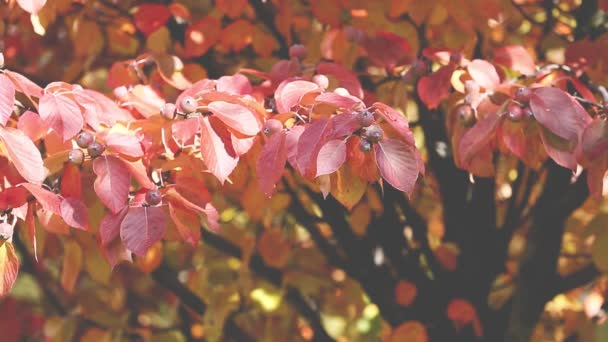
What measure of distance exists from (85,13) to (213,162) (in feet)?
3.52

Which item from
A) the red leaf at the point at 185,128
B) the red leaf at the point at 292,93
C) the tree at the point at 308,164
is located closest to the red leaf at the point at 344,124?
the tree at the point at 308,164

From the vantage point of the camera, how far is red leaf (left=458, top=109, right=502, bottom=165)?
4.72 feet

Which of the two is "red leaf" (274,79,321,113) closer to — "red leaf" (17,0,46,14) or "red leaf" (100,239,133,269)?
"red leaf" (100,239,133,269)

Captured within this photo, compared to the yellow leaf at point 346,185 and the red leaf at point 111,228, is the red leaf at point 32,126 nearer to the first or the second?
the red leaf at point 111,228

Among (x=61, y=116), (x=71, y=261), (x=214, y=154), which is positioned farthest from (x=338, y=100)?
(x=71, y=261)

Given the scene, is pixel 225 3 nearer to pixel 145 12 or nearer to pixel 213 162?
pixel 145 12

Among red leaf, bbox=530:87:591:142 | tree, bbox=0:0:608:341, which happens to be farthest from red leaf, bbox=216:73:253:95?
red leaf, bbox=530:87:591:142

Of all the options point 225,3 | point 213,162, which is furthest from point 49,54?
point 213,162

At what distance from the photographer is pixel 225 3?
1.98 meters

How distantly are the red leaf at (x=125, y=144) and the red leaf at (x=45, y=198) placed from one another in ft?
0.39

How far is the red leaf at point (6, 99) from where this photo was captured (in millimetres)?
1258

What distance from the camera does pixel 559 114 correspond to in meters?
1.38

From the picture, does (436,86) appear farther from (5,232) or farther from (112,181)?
(5,232)

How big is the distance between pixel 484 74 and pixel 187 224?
0.63 m
